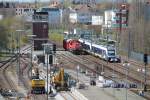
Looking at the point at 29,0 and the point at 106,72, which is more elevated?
the point at 29,0

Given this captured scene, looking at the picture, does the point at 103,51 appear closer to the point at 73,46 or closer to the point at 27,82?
the point at 73,46

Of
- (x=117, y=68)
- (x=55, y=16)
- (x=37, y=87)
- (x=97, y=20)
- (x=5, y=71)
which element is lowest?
(x=117, y=68)

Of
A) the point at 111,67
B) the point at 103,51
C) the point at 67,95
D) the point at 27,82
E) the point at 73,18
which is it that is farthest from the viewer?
the point at 73,18

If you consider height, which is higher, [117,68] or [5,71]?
[5,71]

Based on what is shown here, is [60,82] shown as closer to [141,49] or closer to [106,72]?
[106,72]

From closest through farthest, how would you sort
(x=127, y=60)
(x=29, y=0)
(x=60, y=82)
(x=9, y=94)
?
1. (x=9, y=94)
2. (x=60, y=82)
3. (x=127, y=60)
4. (x=29, y=0)

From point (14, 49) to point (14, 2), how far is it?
1161 cm

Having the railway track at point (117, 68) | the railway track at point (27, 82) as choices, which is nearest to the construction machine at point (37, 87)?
the railway track at point (27, 82)

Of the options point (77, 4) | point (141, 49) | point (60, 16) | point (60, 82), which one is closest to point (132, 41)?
point (141, 49)

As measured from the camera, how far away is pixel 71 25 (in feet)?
120

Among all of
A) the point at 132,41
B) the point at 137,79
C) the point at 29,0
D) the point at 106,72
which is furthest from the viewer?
the point at 29,0

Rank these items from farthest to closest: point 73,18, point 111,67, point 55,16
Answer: point 73,18, point 55,16, point 111,67

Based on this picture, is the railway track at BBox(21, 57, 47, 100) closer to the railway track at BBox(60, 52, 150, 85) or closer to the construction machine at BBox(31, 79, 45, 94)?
the construction machine at BBox(31, 79, 45, 94)

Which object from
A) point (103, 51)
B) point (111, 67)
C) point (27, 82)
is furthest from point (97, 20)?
point (27, 82)
